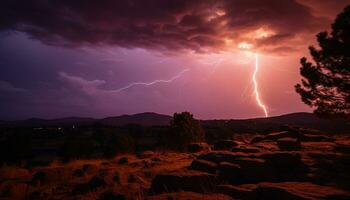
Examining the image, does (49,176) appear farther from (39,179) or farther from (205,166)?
(205,166)

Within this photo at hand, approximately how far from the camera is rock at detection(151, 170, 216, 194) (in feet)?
31.7

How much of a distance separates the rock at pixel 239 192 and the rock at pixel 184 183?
651 mm

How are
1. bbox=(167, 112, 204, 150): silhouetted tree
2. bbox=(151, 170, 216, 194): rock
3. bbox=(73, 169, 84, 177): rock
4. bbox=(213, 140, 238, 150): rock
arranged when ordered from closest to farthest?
bbox=(151, 170, 216, 194): rock → bbox=(73, 169, 84, 177): rock → bbox=(213, 140, 238, 150): rock → bbox=(167, 112, 204, 150): silhouetted tree

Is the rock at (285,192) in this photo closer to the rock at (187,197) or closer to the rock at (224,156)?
the rock at (187,197)

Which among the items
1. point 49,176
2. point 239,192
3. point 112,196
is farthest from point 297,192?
point 49,176

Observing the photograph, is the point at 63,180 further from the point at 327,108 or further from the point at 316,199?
the point at 327,108

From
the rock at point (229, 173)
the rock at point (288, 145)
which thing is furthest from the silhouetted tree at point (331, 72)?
the rock at point (229, 173)

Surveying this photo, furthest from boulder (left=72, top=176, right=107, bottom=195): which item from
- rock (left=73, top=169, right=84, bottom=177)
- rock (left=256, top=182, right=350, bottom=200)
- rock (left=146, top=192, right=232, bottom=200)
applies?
rock (left=256, top=182, right=350, bottom=200)

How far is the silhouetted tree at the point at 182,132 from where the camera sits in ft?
120

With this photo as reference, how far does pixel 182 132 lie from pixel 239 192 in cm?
2802

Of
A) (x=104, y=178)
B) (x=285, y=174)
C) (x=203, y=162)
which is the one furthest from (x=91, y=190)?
(x=285, y=174)

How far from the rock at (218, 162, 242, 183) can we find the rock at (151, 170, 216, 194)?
128 centimetres

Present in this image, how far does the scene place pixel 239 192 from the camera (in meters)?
8.59

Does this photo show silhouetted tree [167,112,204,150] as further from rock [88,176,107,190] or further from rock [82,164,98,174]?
rock [88,176,107,190]
